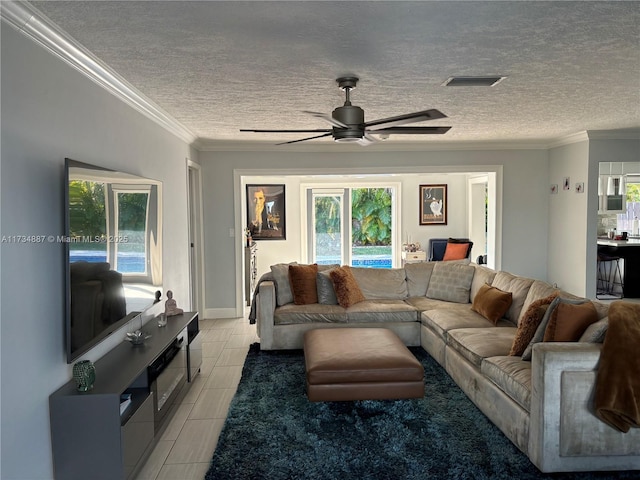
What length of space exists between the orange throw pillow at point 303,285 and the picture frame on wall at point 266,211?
380 cm

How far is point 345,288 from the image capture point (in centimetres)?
503

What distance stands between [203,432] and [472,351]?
6.56 feet

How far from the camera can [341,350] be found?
3.53m

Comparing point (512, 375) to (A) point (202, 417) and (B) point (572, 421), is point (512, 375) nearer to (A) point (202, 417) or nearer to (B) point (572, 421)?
(B) point (572, 421)

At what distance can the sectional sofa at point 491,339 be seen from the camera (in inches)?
97.1

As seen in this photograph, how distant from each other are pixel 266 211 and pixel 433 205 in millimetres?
3319

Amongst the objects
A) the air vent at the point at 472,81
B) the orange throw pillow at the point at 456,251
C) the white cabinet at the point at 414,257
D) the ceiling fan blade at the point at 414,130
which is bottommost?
the white cabinet at the point at 414,257

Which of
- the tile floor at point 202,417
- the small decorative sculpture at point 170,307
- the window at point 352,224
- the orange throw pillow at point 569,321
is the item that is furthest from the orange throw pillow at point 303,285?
the window at point 352,224

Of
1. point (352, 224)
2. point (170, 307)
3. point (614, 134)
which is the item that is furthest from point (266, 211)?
point (614, 134)

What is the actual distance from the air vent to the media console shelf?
9.15ft

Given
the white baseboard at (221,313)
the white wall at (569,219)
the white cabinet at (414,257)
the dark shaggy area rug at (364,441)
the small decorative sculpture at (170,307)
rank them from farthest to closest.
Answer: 1. the white cabinet at (414,257)
2. the white baseboard at (221,313)
3. the white wall at (569,219)
4. the small decorative sculpture at (170,307)
5. the dark shaggy area rug at (364,441)

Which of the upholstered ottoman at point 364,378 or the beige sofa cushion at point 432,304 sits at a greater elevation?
the beige sofa cushion at point 432,304

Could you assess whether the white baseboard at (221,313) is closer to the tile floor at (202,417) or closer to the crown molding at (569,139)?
the tile floor at (202,417)

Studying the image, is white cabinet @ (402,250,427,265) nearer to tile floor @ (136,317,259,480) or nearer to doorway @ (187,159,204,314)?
doorway @ (187,159,204,314)
